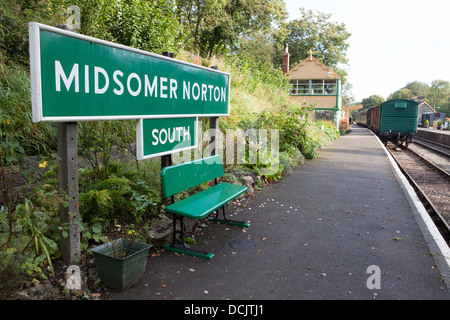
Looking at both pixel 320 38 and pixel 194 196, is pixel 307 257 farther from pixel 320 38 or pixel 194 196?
pixel 320 38

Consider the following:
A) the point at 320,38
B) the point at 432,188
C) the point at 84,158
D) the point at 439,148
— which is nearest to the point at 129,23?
the point at 84,158

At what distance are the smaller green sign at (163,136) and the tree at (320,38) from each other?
159 ft

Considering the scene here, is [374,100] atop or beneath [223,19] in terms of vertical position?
atop

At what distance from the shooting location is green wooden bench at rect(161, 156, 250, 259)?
3840mm

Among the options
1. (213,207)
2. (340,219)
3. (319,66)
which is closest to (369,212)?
(340,219)

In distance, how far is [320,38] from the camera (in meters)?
48.9

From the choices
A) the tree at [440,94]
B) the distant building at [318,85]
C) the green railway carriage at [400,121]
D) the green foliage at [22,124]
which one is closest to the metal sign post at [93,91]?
the green foliage at [22,124]

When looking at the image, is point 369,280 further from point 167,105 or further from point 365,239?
point 167,105

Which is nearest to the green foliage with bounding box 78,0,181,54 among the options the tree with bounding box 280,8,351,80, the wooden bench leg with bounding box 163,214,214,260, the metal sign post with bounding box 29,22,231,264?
the metal sign post with bounding box 29,22,231,264

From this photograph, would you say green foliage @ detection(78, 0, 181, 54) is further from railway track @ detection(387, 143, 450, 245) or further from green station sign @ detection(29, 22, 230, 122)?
railway track @ detection(387, 143, 450, 245)

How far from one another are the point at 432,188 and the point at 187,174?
340 inches

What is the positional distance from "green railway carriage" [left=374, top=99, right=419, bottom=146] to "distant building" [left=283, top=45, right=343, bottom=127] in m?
12.8

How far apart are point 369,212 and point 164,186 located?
401cm

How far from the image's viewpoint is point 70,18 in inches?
282
